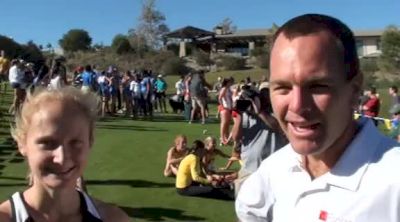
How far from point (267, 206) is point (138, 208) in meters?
6.11

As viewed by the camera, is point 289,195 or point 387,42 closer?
point 289,195

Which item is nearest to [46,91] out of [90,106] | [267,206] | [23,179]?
[90,106]

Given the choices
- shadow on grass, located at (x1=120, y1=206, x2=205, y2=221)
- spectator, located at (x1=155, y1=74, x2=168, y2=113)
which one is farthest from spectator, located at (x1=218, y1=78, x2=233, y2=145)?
spectator, located at (x1=155, y1=74, x2=168, y2=113)

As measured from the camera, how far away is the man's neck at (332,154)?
5.70 feet

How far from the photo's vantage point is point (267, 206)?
1954 millimetres

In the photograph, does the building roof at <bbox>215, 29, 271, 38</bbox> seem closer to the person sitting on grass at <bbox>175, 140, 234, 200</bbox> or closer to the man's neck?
the person sitting on grass at <bbox>175, 140, 234, 200</bbox>

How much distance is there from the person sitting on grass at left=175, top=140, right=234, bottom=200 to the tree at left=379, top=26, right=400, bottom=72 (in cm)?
4277

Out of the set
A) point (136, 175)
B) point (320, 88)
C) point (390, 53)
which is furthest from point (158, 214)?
point (390, 53)

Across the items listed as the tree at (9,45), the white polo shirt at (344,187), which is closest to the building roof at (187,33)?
the tree at (9,45)

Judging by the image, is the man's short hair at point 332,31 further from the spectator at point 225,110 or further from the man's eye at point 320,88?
the spectator at point 225,110

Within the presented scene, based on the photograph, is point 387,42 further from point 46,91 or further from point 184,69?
point 46,91

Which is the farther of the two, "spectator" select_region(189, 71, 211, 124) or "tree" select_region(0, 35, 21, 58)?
"tree" select_region(0, 35, 21, 58)

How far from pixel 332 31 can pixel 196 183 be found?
292 inches

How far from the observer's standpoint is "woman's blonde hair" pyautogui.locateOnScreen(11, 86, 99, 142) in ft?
8.09
